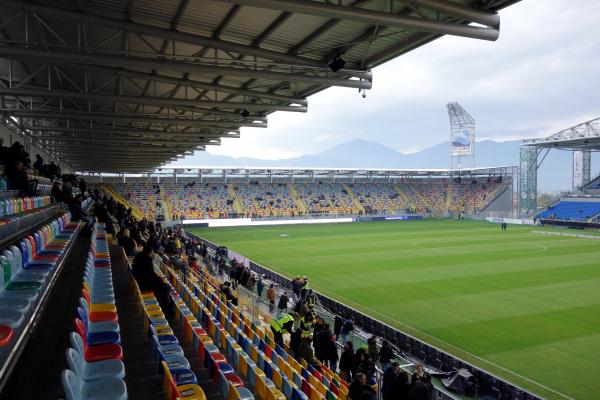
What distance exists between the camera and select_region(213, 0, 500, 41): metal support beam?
15.6 ft

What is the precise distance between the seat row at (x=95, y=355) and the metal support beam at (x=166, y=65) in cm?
351

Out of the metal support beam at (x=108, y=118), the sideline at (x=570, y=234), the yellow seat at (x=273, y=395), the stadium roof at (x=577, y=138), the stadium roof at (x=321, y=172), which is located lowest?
the sideline at (x=570, y=234)

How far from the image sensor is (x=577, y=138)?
40.7 meters

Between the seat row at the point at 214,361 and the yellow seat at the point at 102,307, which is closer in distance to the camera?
the seat row at the point at 214,361

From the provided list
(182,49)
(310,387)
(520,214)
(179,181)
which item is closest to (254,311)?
(310,387)

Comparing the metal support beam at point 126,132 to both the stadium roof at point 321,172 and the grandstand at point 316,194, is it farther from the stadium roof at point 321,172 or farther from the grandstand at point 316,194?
the stadium roof at point 321,172

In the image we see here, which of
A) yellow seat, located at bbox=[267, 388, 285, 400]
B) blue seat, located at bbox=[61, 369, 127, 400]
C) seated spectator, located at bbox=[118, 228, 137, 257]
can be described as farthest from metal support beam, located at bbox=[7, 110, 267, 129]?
blue seat, located at bbox=[61, 369, 127, 400]

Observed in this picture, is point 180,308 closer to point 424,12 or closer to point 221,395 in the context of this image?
point 221,395

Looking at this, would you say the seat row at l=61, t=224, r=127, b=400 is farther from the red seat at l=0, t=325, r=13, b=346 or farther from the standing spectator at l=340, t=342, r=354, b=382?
the standing spectator at l=340, t=342, r=354, b=382

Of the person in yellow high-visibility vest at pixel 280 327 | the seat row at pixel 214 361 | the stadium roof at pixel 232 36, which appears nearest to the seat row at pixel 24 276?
the seat row at pixel 214 361

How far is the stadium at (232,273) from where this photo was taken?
4559 mm

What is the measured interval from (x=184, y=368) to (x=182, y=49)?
6461 millimetres

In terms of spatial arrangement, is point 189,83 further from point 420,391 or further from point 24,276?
point 420,391

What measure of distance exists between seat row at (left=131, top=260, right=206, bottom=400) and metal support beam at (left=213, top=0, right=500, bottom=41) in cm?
378
